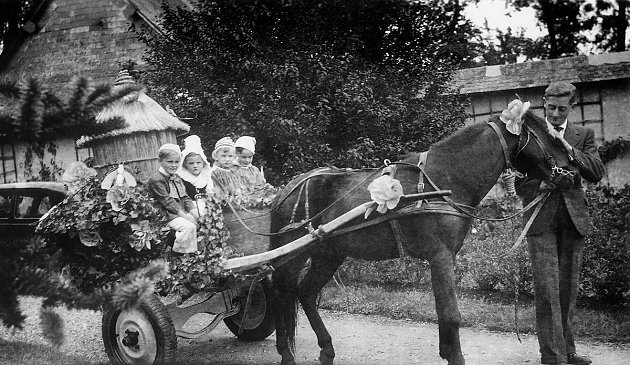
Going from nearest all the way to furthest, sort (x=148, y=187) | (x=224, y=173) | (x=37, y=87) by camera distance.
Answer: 1. (x=37, y=87)
2. (x=148, y=187)
3. (x=224, y=173)

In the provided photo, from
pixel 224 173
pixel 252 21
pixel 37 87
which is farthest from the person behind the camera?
pixel 252 21

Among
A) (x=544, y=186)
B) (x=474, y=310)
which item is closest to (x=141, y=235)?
(x=544, y=186)

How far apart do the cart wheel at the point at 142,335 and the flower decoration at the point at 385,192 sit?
1.76 meters

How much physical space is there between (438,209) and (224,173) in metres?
2.29

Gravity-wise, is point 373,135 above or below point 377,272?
above

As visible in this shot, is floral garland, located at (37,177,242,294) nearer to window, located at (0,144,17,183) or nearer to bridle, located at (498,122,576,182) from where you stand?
window, located at (0,144,17,183)

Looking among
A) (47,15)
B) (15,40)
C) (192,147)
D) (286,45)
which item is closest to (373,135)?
(286,45)

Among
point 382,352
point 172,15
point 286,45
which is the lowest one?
point 382,352

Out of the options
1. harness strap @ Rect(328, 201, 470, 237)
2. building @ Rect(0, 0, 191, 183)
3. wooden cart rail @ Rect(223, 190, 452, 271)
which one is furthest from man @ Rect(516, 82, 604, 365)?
building @ Rect(0, 0, 191, 183)

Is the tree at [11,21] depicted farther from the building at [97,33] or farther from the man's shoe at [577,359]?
the building at [97,33]

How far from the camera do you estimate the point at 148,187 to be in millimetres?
4238

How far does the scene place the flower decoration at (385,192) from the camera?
12.4 feet

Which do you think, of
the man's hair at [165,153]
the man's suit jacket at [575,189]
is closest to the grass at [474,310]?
the man's suit jacket at [575,189]

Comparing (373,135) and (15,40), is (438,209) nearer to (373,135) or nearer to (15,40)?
(15,40)
